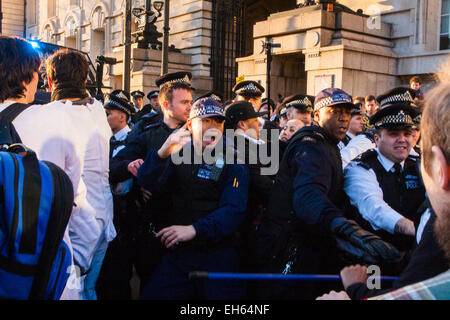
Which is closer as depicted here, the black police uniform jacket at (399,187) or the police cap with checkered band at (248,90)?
the black police uniform jacket at (399,187)

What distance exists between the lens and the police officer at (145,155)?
377 centimetres

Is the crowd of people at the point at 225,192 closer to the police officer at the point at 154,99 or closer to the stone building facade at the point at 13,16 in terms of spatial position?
the police officer at the point at 154,99

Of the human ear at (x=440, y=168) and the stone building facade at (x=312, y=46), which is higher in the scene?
the stone building facade at (x=312, y=46)

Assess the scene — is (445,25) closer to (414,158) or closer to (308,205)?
(414,158)

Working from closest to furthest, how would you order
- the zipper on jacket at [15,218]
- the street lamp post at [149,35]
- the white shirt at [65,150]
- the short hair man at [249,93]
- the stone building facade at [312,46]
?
the zipper on jacket at [15,218] → the white shirt at [65,150] → the short hair man at [249,93] → the stone building facade at [312,46] → the street lamp post at [149,35]

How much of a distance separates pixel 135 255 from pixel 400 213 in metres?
2.49

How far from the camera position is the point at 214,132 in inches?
135

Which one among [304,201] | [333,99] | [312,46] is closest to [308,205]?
[304,201]

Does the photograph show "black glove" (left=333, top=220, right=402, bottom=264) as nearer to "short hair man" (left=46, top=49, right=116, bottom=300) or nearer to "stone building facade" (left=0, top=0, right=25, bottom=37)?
"short hair man" (left=46, top=49, right=116, bottom=300)

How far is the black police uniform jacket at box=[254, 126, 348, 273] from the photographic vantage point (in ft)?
9.61

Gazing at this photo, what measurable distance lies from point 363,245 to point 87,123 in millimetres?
2082

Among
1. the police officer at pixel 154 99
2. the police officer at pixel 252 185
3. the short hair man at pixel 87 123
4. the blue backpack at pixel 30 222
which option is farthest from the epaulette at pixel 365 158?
the police officer at pixel 154 99

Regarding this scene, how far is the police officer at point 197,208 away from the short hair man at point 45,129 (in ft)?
2.06
